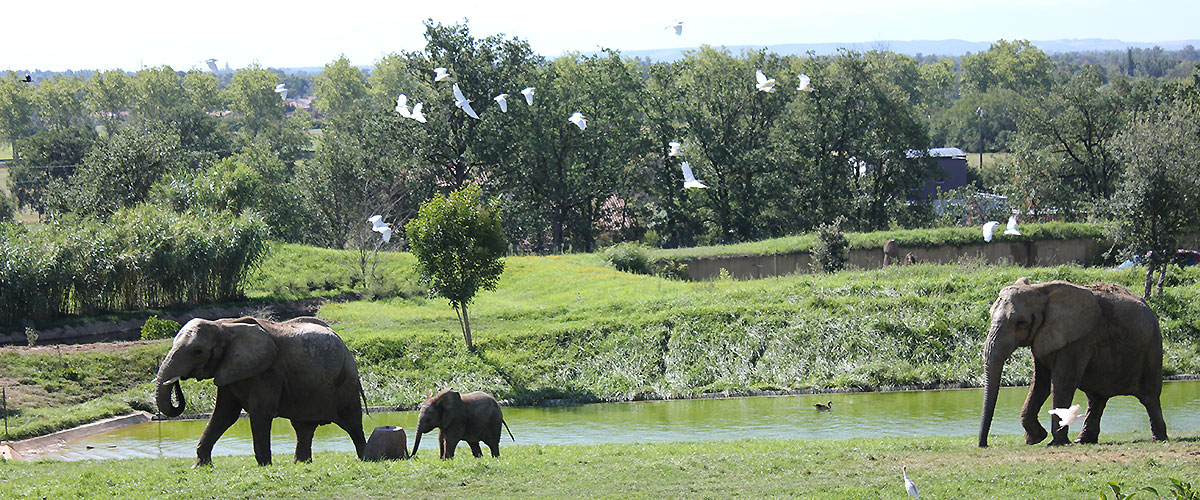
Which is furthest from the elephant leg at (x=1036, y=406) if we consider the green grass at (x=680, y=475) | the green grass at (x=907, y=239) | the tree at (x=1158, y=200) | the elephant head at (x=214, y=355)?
the green grass at (x=907, y=239)

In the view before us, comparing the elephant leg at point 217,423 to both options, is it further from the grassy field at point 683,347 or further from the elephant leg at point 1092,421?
the elephant leg at point 1092,421

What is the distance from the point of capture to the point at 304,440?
17219mm

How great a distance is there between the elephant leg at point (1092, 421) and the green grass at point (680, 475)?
0.91 feet

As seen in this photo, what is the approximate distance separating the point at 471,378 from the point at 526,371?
59.4 inches

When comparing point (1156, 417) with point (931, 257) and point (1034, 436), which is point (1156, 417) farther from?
point (931, 257)

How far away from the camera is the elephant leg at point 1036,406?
1661cm

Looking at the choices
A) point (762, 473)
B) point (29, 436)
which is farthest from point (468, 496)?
point (29, 436)

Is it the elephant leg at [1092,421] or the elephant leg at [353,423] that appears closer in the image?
the elephant leg at [1092,421]

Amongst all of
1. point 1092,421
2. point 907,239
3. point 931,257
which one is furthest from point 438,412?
point 931,257

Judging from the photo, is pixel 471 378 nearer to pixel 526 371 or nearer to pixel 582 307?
pixel 526 371

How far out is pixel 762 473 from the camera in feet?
47.5

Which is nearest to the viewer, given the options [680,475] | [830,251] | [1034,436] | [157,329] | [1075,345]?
[680,475]

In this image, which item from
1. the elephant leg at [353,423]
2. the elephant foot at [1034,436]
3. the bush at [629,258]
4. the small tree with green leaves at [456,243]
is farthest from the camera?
the bush at [629,258]

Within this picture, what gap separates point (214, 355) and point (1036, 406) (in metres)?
12.1
